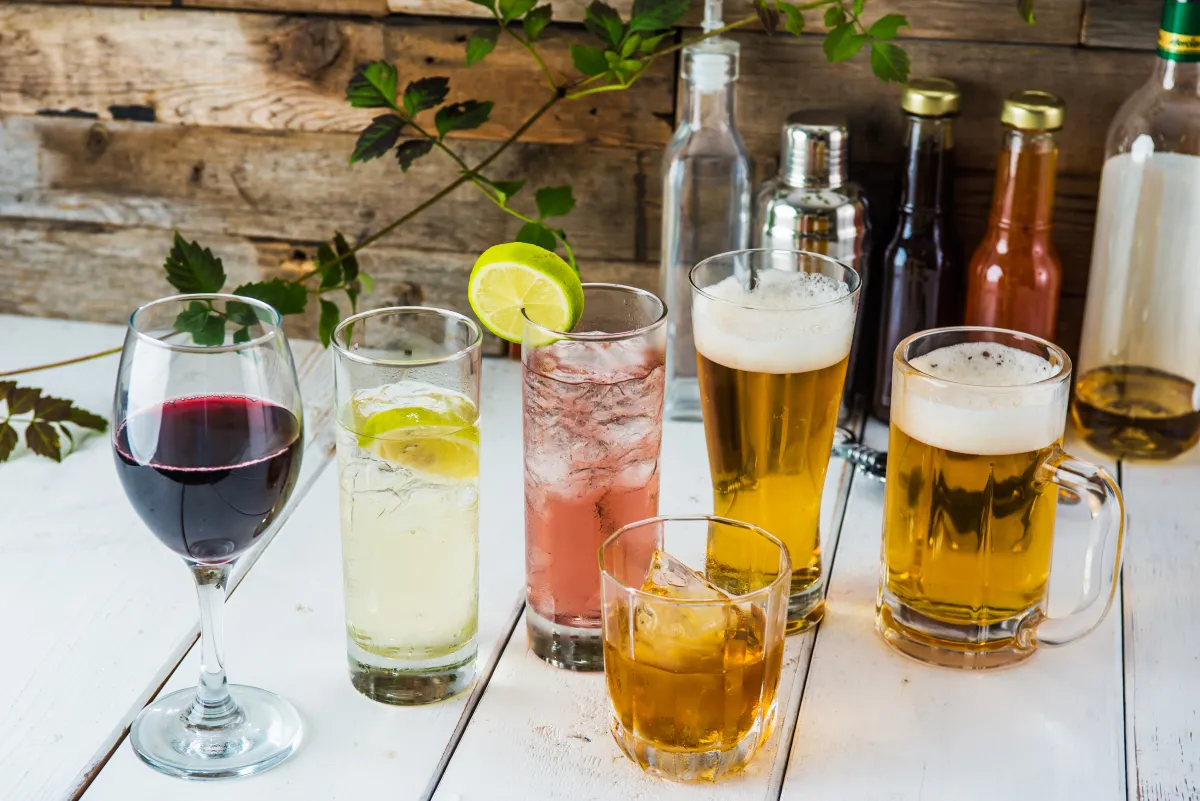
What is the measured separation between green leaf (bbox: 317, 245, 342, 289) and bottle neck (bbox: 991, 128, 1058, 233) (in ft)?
2.21

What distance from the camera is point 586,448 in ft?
Answer: 3.03

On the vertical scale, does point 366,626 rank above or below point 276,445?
below

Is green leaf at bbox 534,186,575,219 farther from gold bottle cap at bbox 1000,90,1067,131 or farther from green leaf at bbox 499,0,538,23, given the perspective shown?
gold bottle cap at bbox 1000,90,1067,131

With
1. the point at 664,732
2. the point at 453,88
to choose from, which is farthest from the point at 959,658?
the point at 453,88

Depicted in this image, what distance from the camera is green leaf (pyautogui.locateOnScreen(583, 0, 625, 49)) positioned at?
1.26 m

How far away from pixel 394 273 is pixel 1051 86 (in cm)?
73

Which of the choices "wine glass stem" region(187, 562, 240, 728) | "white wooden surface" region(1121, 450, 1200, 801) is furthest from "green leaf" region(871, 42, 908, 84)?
"wine glass stem" region(187, 562, 240, 728)

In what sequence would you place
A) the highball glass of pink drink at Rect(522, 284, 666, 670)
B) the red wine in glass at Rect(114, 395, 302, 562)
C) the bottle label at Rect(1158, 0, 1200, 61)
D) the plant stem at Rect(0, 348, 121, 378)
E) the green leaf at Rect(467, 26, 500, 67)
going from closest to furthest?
the red wine in glass at Rect(114, 395, 302, 562), the highball glass of pink drink at Rect(522, 284, 666, 670), the bottle label at Rect(1158, 0, 1200, 61), the green leaf at Rect(467, 26, 500, 67), the plant stem at Rect(0, 348, 121, 378)

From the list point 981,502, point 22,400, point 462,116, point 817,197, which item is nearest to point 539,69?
point 462,116

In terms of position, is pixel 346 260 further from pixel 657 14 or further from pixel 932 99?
pixel 932 99

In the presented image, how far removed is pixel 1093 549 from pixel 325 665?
55 cm

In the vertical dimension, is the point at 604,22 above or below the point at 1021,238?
above

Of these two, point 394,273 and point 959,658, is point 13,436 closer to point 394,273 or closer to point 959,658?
point 394,273

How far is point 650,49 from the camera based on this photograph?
129 cm
